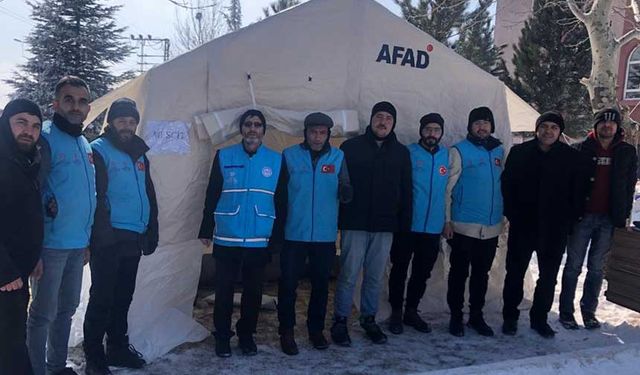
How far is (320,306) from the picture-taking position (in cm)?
413

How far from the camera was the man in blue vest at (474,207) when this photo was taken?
4398 mm

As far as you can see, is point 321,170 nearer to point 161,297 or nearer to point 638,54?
point 161,297

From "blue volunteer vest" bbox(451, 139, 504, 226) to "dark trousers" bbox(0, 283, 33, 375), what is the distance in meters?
3.17

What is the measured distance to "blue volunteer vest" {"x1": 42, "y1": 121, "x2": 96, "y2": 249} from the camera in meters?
2.95

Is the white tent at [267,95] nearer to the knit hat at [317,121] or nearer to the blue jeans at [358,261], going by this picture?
the knit hat at [317,121]

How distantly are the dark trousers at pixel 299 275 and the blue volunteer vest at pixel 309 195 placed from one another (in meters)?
0.09

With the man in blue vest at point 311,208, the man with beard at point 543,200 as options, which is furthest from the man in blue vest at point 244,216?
the man with beard at point 543,200

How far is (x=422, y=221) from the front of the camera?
14.3 feet

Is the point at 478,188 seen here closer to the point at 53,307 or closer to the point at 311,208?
the point at 311,208

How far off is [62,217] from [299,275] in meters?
1.72

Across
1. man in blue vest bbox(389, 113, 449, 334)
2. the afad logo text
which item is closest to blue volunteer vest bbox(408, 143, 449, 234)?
man in blue vest bbox(389, 113, 449, 334)

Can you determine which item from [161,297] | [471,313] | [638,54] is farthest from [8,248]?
[638,54]

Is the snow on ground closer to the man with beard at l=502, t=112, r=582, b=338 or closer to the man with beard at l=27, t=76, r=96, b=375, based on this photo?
the man with beard at l=502, t=112, r=582, b=338

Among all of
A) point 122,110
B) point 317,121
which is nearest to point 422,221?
point 317,121
